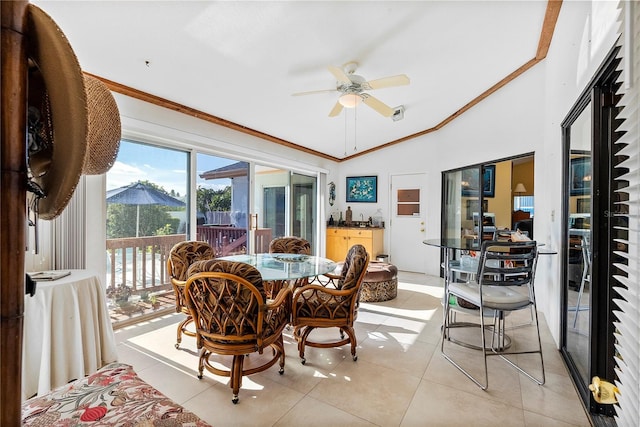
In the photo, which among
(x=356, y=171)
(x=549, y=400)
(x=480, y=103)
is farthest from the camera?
(x=356, y=171)

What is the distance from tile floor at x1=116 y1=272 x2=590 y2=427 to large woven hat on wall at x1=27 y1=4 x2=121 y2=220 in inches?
65.3

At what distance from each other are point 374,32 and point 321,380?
274 centimetres

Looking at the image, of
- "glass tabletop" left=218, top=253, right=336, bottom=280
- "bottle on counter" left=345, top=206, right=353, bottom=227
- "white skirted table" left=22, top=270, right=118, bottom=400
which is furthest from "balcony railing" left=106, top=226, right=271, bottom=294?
"bottle on counter" left=345, top=206, right=353, bottom=227

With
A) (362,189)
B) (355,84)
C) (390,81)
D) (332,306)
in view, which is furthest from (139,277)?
(362,189)

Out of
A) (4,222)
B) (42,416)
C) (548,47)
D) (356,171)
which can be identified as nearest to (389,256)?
(356,171)

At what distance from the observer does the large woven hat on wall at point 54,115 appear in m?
0.51

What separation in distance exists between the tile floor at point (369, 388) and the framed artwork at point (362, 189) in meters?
3.78

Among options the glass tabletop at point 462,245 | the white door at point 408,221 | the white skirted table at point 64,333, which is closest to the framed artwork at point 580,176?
the glass tabletop at point 462,245

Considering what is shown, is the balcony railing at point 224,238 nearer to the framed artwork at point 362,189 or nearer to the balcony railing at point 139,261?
the balcony railing at point 139,261

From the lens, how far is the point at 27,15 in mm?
480

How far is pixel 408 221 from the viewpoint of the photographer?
5.92 m

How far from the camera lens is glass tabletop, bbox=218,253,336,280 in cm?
231

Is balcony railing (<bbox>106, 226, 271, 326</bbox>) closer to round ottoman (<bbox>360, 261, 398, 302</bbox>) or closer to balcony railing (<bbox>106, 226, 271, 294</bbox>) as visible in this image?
balcony railing (<bbox>106, 226, 271, 294</bbox>)

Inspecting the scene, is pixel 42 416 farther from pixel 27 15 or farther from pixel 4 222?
pixel 27 15
